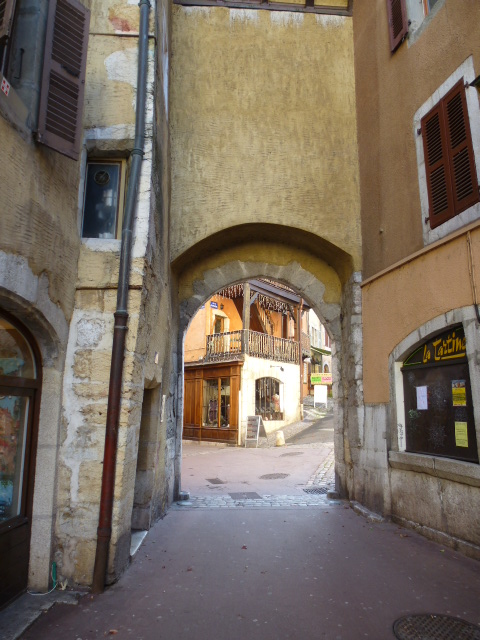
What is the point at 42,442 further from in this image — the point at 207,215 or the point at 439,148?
the point at 439,148

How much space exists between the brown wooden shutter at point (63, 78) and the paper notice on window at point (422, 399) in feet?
13.7

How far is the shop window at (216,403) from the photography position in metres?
17.2

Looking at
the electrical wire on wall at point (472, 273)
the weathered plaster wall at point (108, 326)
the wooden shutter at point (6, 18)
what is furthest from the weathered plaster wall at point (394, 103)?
the wooden shutter at point (6, 18)

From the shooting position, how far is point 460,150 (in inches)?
189

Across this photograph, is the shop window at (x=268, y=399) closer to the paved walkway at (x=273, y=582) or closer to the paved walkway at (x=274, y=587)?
the paved walkway at (x=273, y=582)

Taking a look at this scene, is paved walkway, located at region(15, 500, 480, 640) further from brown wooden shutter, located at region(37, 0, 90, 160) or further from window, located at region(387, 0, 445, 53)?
window, located at region(387, 0, 445, 53)

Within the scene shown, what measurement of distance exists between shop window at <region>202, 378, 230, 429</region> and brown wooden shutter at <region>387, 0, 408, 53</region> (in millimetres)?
12972

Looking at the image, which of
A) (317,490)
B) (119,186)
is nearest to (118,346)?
(119,186)

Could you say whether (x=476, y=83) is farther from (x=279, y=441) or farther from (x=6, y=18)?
(x=279, y=441)

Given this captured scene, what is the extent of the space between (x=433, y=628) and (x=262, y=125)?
248 inches

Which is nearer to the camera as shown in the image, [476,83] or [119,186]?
[119,186]

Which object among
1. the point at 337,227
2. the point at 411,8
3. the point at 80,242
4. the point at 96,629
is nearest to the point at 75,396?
the point at 80,242

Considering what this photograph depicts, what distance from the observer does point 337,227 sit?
666 centimetres

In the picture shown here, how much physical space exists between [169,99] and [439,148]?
370cm
